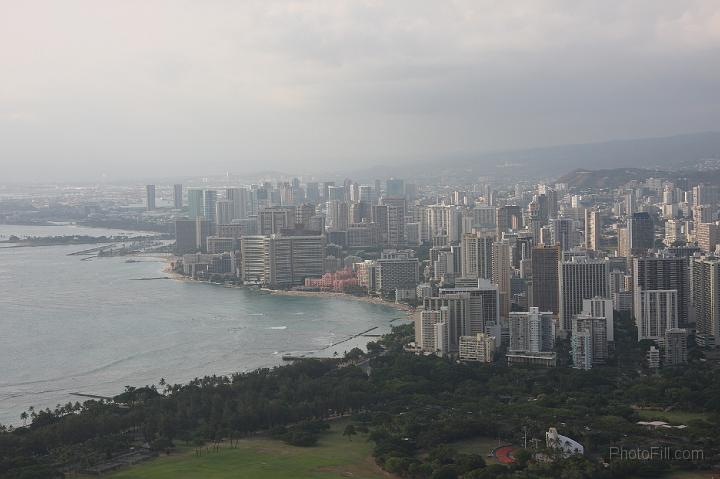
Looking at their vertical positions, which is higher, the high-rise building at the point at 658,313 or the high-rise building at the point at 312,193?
the high-rise building at the point at 312,193

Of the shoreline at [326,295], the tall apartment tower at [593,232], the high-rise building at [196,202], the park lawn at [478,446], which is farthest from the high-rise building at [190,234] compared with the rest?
the park lawn at [478,446]

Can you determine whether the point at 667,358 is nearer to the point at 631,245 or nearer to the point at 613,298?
the point at 613,298

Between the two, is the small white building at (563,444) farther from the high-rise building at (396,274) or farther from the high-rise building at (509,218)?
the high-rise building at (509,218)

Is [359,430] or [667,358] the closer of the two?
[359,430]

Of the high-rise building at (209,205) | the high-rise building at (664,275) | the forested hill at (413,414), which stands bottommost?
the forested hill at (413,414)

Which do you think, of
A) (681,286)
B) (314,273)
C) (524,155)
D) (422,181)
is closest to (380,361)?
(681,286)

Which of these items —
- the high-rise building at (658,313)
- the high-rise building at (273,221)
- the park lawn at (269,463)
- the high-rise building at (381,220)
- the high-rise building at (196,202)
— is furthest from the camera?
the high-rise building at (196,202)

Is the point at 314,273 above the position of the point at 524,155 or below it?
below

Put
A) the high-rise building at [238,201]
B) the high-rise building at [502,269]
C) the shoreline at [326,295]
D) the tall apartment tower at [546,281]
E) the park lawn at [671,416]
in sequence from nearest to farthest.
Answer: the park lawn at [671,416] → the tall apartment tower at [546,281] → the high-rise building at [502,269] → the shoreline at [326,295] → the high-rise building at [238,201]
